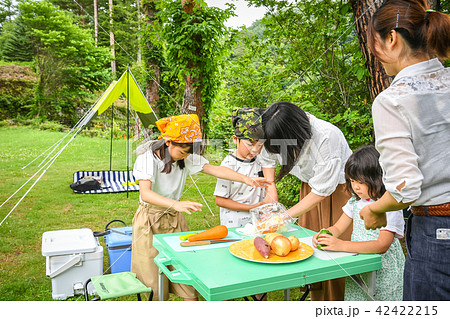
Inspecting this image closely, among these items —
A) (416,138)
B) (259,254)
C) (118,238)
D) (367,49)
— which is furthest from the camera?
(118,238)

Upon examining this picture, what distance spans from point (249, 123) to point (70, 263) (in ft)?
4.34

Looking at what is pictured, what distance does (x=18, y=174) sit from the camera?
16.8 ft

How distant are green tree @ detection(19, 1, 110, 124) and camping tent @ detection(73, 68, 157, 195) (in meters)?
0.18

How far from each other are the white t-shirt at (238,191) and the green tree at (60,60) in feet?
6.90

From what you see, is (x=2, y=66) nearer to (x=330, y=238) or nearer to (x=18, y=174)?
(x=18, y=174)

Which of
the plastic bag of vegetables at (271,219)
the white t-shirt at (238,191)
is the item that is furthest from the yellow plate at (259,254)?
the white t-shirt at (238,191)

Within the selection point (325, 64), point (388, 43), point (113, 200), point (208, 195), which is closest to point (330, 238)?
point (388, 43)

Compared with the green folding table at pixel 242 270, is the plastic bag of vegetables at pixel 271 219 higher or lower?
higher

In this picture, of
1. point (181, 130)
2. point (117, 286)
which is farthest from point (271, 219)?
point (117, 286)

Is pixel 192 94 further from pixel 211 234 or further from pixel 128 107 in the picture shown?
pixel 128 107

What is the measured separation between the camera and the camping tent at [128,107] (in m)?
4.05

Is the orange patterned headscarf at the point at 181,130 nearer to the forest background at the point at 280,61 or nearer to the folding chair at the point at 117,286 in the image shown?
the forest background at the point at 280,61

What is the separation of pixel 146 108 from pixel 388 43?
400 cm

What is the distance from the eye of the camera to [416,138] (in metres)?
0.75
